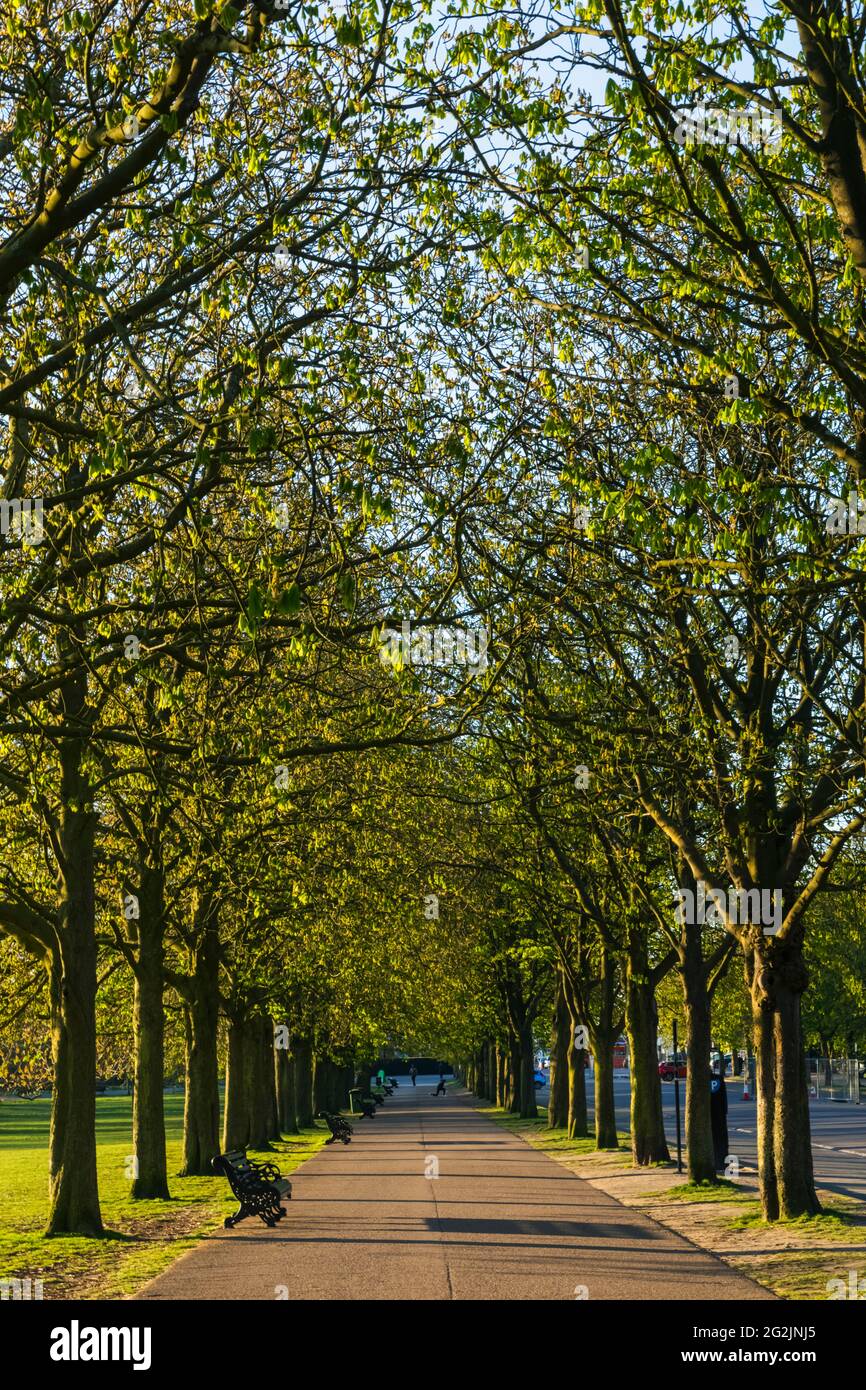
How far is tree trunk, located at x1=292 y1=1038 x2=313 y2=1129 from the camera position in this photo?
57.2 metres

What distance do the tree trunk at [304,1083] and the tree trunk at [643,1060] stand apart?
29235 millimetres

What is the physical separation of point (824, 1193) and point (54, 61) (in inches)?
720

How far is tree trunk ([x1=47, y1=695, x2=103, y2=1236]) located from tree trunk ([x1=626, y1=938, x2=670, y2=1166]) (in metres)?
11.4

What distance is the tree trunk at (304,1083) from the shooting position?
2253 inches

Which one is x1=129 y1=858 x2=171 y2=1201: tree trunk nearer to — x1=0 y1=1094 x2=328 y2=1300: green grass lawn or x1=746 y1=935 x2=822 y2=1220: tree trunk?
x1=0 y1=1094 x2=328 y2=1300: green grass lawn

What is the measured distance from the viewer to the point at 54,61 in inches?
445

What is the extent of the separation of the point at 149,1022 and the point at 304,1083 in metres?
40.8

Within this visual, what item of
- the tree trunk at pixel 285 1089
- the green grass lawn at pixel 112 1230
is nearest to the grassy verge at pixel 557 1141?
the green grass lawn at pixel 112 1230

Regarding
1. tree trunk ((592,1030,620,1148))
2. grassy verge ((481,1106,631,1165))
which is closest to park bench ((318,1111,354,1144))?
grassy verge ((481,1106,631,1165))

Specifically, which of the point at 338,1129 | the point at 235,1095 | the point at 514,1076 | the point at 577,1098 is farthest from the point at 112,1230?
the point at 514,1076

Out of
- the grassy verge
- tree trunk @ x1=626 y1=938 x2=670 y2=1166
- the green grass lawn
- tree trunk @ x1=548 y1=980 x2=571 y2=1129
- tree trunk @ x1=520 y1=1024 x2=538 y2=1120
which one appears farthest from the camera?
tree trunk @ x1=520 y1=1024 x2=538 y2=1120

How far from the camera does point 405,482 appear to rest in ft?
48.3

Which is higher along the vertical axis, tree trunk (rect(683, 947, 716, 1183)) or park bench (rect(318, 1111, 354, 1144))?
tree trunk (rect(683, 947, 716, 1183))
